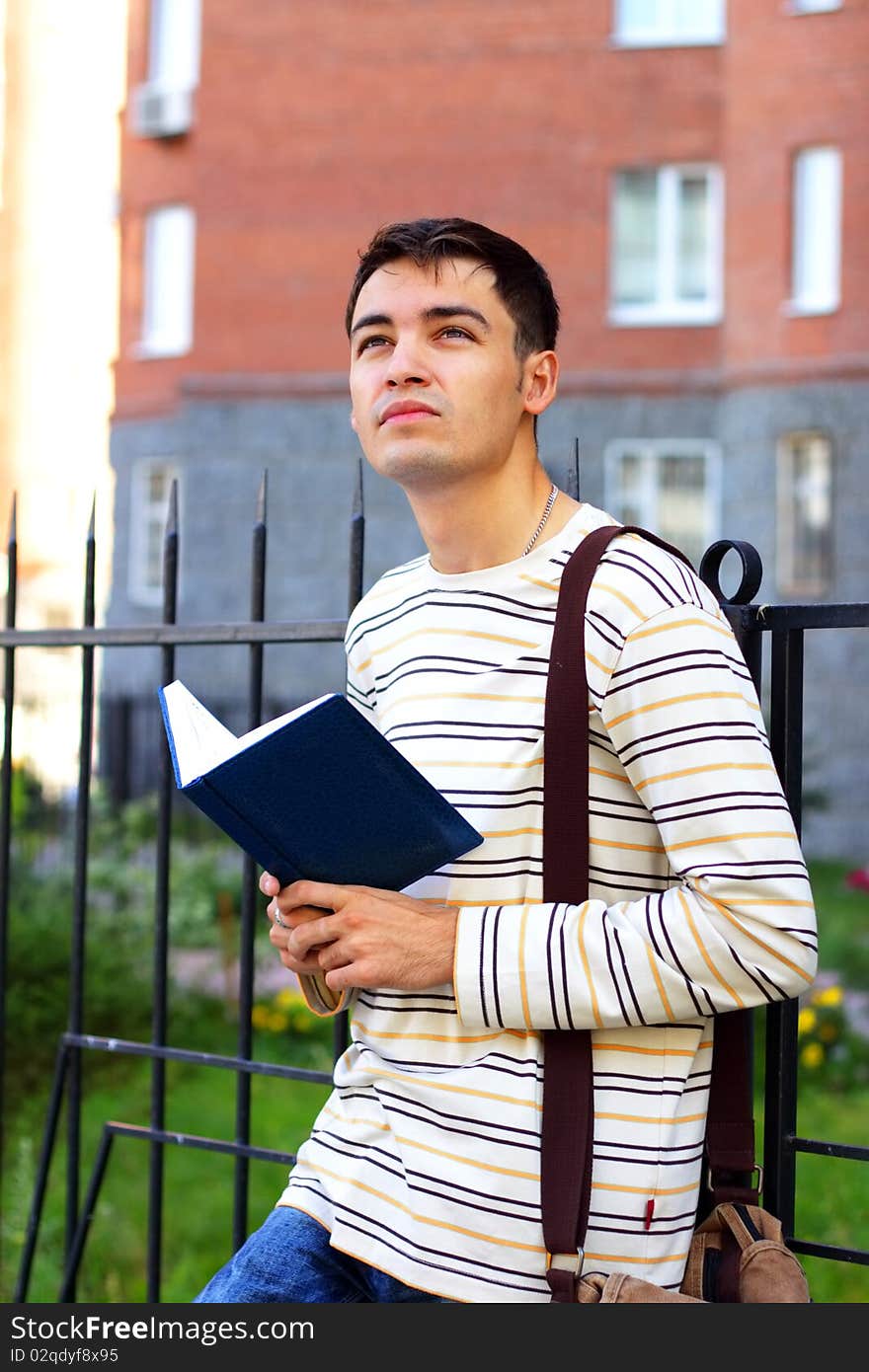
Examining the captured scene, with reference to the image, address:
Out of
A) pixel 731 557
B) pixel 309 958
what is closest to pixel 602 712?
pixel 309 958

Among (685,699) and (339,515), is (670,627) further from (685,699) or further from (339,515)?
(339,515)

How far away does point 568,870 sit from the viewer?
1.81 metres

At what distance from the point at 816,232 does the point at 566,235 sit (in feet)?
8.48

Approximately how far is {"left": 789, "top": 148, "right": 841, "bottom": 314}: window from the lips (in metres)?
13.2

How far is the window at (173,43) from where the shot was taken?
58.3 ft

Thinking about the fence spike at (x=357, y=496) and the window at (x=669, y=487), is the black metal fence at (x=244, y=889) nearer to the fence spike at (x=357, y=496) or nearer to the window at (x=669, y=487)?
the fence spike at (x=357, y=496)

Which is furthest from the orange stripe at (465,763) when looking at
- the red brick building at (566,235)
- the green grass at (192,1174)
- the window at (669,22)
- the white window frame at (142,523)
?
the white window frame at (142,523)

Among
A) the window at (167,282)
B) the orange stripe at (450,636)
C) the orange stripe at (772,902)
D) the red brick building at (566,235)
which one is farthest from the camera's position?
the window at (167,282)

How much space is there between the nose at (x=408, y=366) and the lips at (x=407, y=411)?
0.09 feet

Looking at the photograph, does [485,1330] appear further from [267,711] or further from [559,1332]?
[267,711]

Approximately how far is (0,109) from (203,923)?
2700 centimetres

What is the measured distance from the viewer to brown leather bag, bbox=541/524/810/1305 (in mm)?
1742

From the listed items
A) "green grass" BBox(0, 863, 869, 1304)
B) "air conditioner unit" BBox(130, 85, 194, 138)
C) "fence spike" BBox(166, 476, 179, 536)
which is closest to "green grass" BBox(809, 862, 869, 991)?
"green grass" BBox(0, 863, 869, 1304)

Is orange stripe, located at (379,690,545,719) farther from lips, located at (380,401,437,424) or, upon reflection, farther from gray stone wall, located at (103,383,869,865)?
gray stone wall, located at (103,383,869,865)
